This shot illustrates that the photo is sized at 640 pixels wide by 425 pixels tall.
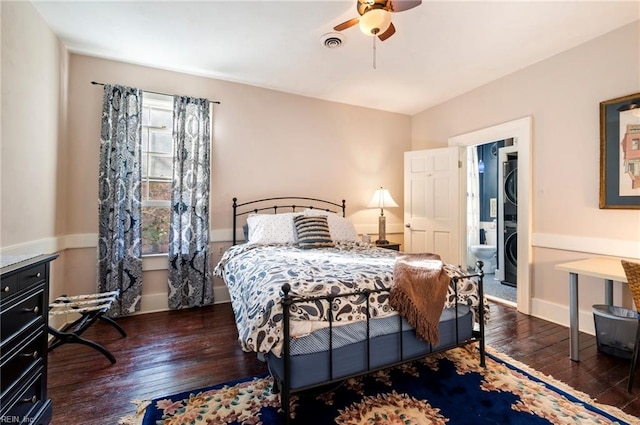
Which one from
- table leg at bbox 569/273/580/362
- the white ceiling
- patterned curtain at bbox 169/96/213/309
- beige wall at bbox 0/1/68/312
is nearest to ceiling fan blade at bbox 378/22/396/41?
the white ceiling

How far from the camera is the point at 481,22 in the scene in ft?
8.03

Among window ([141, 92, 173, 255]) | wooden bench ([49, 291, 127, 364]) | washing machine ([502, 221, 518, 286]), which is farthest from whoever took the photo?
washing machine ([502, 221, 518, 286])

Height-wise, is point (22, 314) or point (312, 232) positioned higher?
point (312, 232)

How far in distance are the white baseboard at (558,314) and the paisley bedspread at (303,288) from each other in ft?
4.60

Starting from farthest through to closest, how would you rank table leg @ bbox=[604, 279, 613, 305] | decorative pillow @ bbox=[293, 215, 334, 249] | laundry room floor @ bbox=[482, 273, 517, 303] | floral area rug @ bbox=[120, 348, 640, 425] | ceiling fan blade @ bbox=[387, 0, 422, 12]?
laundry room floor @ bbox=[482, 273, 517, 303]
decorative pillow @ bbox=[293, 215, 334, 249]
table leg @ bbox=[604, 279, 613, 305]
ceiling fan blade @ bbox=[387, 0, 422, 12]
floral area rug @ bbox=[120, 348, 640, 425]

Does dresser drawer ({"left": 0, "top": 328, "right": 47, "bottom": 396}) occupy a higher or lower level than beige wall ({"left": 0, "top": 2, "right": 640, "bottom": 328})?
lower

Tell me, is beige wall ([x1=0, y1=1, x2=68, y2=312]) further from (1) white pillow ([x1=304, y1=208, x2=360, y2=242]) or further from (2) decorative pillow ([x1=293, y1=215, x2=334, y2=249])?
(1) white pillow ([x1=304, y1=208, x2=360, y2=242])

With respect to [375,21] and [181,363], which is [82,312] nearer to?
[181,363]

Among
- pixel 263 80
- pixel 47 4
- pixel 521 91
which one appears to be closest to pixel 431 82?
pixel 521 91

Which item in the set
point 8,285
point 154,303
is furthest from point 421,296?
point 154,303

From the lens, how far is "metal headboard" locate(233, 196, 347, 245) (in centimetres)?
368

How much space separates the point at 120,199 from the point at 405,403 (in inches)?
125

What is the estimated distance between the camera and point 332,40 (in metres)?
2.69

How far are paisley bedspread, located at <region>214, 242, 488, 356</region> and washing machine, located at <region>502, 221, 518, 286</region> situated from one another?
2897mm
